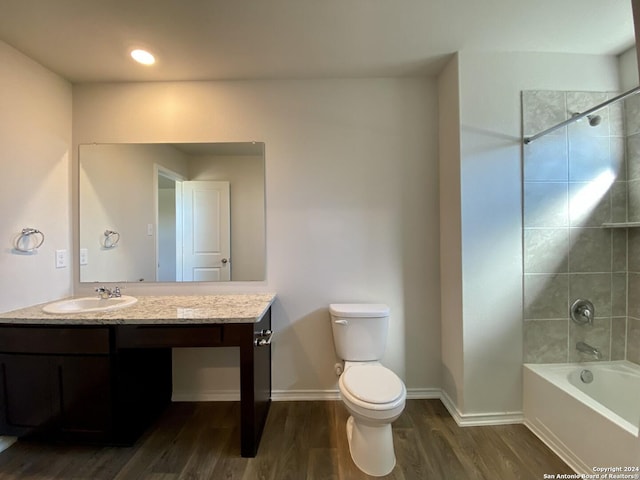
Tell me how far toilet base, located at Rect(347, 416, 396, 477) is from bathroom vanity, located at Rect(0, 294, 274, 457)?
581mm

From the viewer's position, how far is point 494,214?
73.1 inches

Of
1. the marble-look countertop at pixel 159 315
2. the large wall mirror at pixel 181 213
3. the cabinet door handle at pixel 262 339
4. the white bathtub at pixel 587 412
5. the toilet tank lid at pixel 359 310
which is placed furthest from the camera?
the large wall mirror at pixel 181 213

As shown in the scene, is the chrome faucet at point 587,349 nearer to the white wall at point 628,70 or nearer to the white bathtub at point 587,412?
the white bathtub at point 587,412

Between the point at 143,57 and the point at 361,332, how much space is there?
229 cm

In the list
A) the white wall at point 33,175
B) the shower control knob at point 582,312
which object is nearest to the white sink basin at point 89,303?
the white wall at point 33,175

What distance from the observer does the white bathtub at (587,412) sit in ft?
4.29

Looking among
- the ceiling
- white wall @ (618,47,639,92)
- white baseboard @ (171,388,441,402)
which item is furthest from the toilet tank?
white wall @ (618,47,639,92)

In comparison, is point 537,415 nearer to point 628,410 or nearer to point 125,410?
point 628,410

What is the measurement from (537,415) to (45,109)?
371 cm

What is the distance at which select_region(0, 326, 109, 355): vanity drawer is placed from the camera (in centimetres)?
156

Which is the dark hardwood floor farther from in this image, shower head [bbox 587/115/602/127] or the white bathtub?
shower head [bbox 587/115/602/127]

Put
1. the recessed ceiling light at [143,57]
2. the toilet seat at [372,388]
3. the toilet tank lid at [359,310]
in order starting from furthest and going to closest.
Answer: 1. the toilet tank lid at [359,310]
2. the recessed ceiling light at [143,57]
3. the toilet seat at [372,388]

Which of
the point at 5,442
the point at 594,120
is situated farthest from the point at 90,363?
the point at 594,120

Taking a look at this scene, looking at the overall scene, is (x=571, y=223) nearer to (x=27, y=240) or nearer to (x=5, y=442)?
(x=27, y=240)
